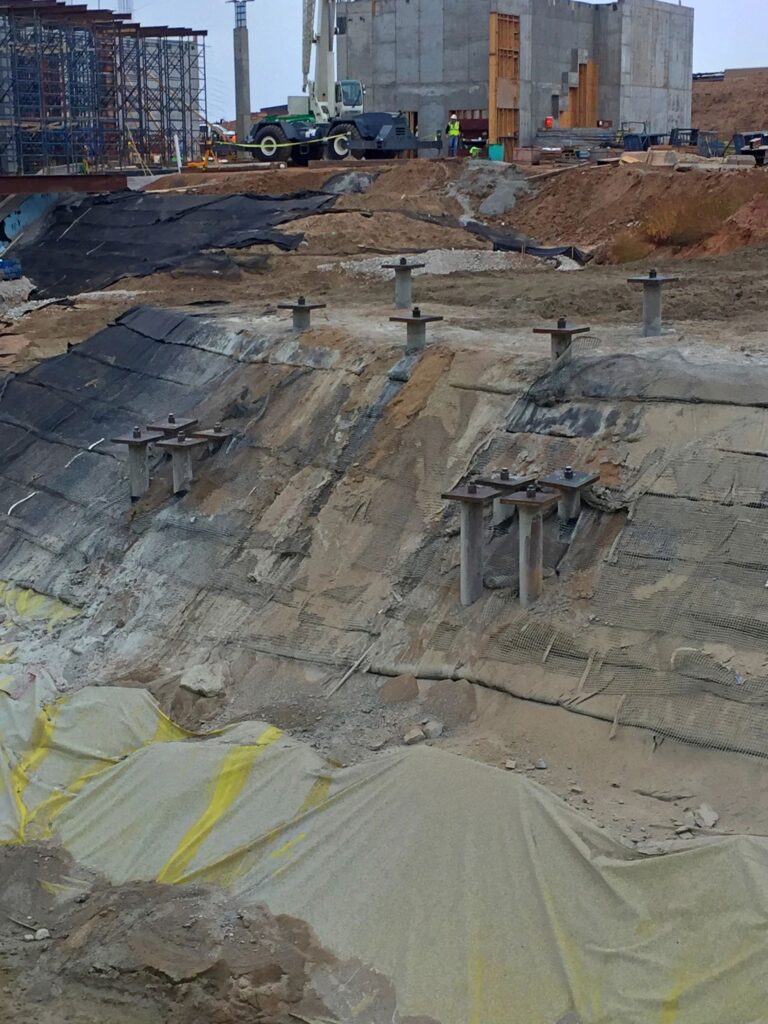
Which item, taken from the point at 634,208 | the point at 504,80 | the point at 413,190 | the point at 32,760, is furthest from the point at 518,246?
the point at 504,80

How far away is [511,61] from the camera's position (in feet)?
125

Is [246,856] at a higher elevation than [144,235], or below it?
below

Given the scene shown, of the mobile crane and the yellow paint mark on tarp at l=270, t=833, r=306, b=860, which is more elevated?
the mobile crane

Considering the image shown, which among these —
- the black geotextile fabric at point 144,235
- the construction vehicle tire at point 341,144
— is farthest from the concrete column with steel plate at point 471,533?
the construction vehicle tire at point 341,144

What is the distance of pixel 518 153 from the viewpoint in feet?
108

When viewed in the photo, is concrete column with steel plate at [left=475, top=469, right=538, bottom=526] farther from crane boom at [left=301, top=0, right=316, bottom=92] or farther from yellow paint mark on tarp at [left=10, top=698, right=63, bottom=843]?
crane boom at [left=301, top=0, right=316, bottom=92]

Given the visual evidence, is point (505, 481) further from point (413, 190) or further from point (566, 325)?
point (413, 190)

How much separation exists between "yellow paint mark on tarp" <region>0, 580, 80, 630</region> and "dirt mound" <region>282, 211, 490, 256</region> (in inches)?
440

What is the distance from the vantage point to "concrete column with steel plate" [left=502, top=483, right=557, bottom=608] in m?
9.20

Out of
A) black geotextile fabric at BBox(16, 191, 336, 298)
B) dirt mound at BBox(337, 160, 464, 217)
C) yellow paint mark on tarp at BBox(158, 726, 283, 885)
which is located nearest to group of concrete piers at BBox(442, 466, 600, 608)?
yellow paint mark on tarp at BBox(158, 726, 283, 885)

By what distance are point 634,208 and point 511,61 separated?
17268 millimetres

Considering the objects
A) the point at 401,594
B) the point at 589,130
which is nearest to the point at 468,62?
the point at 589,130

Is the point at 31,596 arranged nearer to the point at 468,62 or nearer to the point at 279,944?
the point at 279,944

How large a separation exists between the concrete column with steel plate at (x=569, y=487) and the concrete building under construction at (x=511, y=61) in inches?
1166
